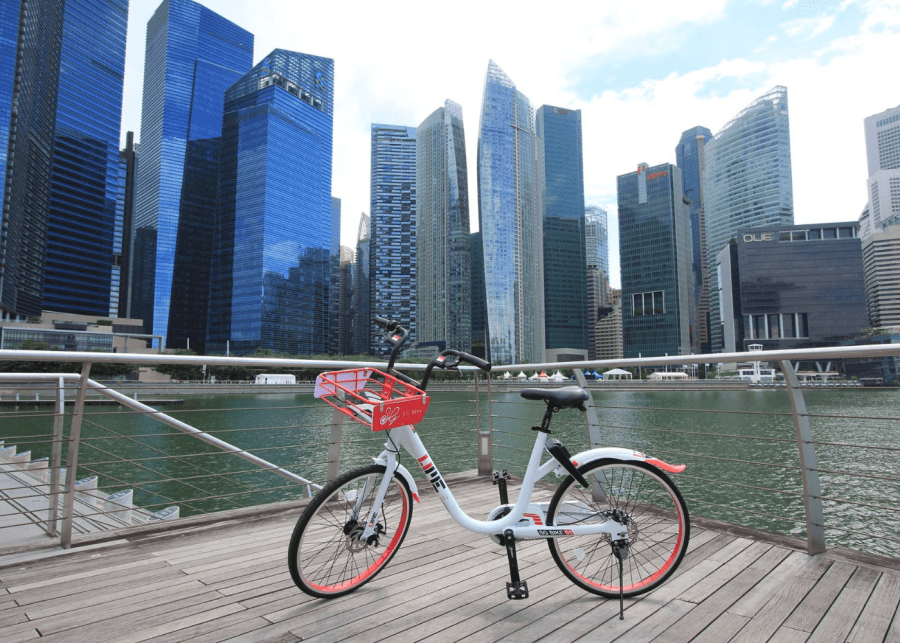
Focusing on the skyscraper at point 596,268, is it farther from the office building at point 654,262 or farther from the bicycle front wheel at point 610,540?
the bicycle front wheel at point 610,540

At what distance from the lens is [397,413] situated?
2049 mm

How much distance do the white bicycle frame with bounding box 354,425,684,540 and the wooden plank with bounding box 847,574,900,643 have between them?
0.79 m

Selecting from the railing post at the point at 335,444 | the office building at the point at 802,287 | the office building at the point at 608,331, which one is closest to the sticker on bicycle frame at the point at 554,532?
the railing post at the point at 335,444

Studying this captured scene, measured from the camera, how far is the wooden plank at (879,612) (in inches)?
69.1

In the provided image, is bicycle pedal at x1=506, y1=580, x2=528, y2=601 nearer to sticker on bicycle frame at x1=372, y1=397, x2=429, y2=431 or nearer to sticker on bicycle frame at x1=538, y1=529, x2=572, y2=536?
sticker on bicycle frame at x1=538, y1=529, x2=572, y2=536

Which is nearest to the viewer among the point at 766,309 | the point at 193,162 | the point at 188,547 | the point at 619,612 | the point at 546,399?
the point at 619,612

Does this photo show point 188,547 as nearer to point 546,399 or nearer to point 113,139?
point 546,399

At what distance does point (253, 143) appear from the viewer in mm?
87500

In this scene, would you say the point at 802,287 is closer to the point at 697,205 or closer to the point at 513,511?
the point at 513,511

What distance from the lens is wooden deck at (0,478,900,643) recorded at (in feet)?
5.97

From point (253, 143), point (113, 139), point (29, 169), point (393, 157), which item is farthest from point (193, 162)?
point (393, 157)

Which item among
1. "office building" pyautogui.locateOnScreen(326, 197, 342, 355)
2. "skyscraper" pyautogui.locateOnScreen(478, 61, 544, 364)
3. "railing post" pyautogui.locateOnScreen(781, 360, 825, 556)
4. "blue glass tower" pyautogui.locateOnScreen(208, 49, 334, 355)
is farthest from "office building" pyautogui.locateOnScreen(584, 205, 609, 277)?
"railing post" pyautogui.locateOnScreen(781, 360, 825, 556)

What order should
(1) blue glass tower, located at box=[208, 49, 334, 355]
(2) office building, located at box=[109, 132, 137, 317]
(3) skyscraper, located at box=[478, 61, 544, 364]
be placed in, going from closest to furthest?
(1) blue glass tower, located at box=[208, 49, 334, 355], (3) skyscraper, located at box=[478, 61, 544, 364], (2) office building, located at box=[109, 132, 137, 317]

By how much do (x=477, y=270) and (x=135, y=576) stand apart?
104081mm
